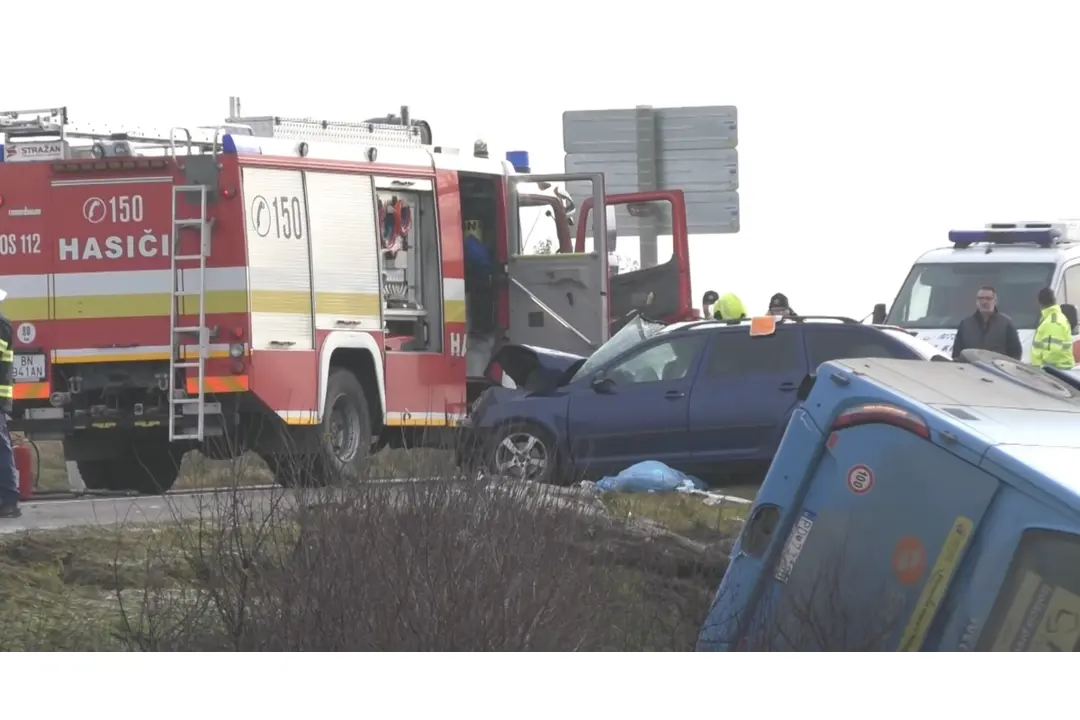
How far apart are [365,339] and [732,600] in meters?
10.3

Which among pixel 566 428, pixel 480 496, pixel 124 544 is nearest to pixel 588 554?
pixel 480 496

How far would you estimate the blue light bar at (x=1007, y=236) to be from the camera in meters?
23.6

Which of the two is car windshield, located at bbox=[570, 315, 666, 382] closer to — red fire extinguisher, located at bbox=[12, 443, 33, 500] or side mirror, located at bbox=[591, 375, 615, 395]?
side mirror, located at bbox=[591, 375, 615, 395]

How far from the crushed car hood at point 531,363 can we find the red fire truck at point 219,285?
2.26ft

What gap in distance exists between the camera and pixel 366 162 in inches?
706

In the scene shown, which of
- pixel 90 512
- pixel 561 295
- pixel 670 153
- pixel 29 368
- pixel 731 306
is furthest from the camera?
pixel 670 153

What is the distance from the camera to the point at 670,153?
2744 centimetres

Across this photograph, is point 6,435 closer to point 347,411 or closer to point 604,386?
point 347,411

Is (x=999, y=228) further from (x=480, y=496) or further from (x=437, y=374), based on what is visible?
(x=480, y=496)

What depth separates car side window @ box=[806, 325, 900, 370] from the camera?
1634 cm

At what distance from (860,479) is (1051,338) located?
14234 mm

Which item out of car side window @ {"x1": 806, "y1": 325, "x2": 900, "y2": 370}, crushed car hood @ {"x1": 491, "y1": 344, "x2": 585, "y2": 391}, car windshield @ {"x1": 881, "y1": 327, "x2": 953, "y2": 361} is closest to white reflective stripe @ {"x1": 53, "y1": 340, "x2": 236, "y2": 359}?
crushed car hood @ {"x1": 491, "y1": 344, "x2": 585, "y2": 391}

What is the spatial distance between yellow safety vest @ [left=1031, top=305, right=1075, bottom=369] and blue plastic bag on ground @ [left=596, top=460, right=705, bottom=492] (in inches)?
264

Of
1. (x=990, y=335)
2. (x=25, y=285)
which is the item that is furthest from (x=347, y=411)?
(x=990, y=335)
